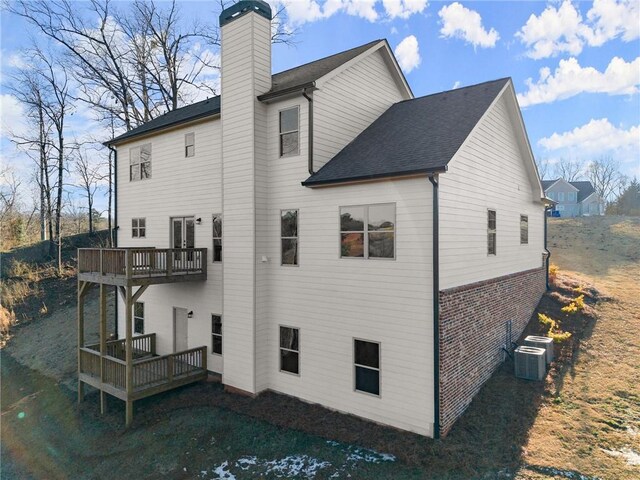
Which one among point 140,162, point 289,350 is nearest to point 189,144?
point 140,162

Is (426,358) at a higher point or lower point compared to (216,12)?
lower

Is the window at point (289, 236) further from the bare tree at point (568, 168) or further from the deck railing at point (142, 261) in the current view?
the bare tree at point (568, 168)

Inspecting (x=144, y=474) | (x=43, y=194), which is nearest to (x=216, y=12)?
(x=43, y=194)

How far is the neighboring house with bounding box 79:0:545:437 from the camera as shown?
29.1ft

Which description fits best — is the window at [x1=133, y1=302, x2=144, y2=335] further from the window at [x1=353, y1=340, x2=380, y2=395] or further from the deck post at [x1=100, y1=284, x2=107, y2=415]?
the window at [x1=353, y1=340, x2=380, y2=395]

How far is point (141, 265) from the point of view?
11.3 metres

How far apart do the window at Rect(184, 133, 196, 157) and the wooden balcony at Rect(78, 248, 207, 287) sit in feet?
11.7

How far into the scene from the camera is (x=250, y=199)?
11.1 m

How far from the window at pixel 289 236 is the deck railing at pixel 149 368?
4.56 metres

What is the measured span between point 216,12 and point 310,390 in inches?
979

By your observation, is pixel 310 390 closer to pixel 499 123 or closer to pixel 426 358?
pixel 426 358

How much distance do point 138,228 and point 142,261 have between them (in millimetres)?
4729

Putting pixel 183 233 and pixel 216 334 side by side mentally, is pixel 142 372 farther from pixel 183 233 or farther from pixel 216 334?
pixel 183 233

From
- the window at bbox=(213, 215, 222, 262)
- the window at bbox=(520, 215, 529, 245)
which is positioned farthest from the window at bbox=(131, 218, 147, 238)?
the window at bbox=(520, 215, 529, 245)
